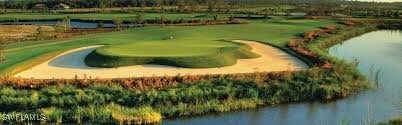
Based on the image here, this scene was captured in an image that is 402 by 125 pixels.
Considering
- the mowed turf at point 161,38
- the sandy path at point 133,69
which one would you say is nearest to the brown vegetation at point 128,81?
the sandy path at point 133,69

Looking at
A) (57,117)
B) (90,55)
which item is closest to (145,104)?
(57,117)

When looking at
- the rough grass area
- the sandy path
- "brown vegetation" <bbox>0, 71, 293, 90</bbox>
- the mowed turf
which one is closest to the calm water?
"brown vegetation" <bbox>0, 71, 293, 90</bbox>

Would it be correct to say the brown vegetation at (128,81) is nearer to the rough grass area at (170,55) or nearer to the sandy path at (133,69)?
the sandy path at (133,69)

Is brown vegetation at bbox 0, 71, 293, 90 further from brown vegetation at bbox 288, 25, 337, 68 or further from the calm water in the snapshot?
brown vegetation at bbox 288, 25, 337, 68

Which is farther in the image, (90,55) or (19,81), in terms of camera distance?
(90,55)

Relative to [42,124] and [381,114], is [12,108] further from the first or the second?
[381,114]

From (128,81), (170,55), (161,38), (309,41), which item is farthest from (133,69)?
(309,41)
